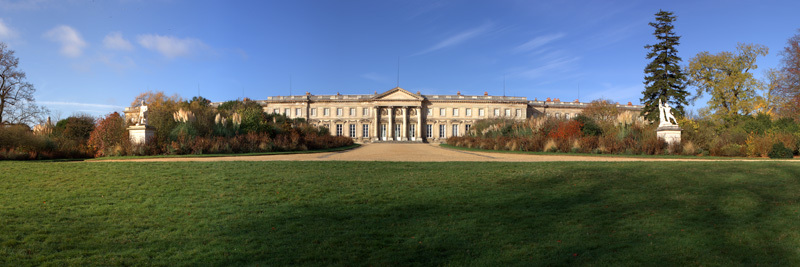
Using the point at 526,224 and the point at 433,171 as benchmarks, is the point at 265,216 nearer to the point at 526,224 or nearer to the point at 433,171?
the point at 526,224

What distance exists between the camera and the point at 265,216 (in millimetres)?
5961

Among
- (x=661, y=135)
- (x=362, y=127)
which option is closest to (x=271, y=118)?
(x=661, y=135)

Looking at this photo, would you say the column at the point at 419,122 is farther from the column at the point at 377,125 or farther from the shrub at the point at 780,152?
the shrub at the point at 780,152

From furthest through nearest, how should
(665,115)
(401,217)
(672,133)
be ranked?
(665,115) → (672,133) → (401,217)

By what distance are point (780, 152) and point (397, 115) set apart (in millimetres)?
56910

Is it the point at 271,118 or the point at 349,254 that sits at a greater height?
the point at 271,118

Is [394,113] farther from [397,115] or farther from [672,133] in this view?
[672,133]

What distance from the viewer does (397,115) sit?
71062 mm

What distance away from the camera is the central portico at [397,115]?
69250mm

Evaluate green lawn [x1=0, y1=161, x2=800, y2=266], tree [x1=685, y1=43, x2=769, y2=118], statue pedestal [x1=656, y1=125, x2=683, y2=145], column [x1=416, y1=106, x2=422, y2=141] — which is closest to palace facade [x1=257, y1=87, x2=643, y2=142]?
column [x1=416, y1=106, x2=422, y2=141]

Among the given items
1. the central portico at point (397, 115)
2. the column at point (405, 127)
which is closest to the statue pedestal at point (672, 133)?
the central portico at point (397, 115)

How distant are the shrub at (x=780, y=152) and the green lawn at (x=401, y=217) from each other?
8.18m

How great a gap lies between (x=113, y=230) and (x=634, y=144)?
19.1m

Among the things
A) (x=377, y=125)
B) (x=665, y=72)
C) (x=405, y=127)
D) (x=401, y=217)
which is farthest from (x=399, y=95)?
(x=401, y=217)
